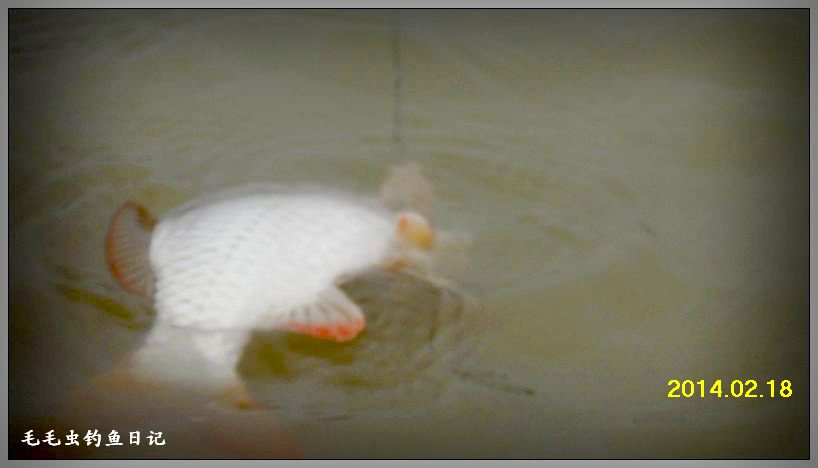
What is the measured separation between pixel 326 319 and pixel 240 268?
24 centimetres

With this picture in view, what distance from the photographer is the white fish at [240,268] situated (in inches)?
74.1

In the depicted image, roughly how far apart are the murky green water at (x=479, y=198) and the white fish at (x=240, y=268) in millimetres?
85

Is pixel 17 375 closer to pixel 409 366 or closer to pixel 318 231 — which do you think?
pixel 318 231

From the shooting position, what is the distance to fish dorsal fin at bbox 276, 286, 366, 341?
1.91m

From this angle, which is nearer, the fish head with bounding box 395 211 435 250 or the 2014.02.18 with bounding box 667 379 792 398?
the 2014.02.18 with bounding box 667 379 792 398

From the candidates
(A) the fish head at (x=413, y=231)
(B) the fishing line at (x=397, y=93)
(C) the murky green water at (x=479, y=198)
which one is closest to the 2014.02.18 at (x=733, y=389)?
(C) the murky green water at (x=479, y=198)

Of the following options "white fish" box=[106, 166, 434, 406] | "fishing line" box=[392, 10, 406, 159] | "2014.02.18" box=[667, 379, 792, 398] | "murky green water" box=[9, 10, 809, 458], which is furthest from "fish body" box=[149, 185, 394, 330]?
"2014.02.18" box=[667, 379, 792, 398]

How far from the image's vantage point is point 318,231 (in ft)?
6.97

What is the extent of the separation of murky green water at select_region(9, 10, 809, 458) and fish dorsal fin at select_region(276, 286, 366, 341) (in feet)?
0.36

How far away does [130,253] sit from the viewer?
6.86 ft

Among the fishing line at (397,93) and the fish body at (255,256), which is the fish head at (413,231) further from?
the fishing line at (397,93)

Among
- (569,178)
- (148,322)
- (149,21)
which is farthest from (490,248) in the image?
(149,21)

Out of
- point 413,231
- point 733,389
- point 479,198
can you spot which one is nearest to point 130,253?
point 413,231

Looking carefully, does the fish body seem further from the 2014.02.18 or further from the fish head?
the 2014.02.18
